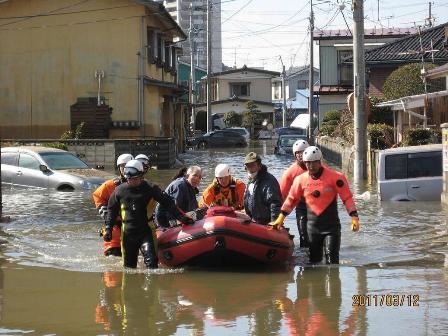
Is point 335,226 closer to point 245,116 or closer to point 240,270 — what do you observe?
point 240,270

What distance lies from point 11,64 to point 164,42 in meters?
8.44

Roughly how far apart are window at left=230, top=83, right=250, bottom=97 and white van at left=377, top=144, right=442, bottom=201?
226 feet

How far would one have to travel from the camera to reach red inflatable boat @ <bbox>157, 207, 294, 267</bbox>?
11430 millimetres

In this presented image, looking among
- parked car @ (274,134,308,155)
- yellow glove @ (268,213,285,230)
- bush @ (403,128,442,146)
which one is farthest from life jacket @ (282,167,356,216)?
parked car @ (274,134,308,155)

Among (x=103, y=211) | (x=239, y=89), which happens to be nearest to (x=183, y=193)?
(x=103, y=211)

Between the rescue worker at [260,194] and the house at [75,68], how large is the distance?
85.3ft

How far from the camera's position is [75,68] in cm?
3803

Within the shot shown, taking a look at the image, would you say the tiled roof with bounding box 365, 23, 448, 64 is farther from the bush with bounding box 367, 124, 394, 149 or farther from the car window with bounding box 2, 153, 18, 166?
the car window with bounding box 2, 153, 18, 166

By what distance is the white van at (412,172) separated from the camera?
64.5ft

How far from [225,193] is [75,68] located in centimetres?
2651

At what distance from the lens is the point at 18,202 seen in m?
21.5

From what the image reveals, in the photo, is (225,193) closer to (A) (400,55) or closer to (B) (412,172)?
(B) (412,172)

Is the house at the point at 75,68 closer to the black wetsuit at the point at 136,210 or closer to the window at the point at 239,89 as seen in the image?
the black wetsuit at the point at 136,210

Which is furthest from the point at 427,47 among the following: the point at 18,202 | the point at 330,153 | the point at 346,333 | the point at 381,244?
the point at 346,333
